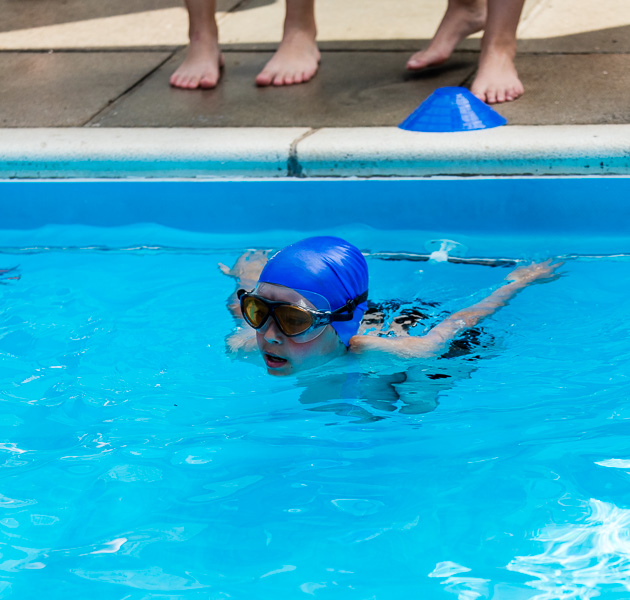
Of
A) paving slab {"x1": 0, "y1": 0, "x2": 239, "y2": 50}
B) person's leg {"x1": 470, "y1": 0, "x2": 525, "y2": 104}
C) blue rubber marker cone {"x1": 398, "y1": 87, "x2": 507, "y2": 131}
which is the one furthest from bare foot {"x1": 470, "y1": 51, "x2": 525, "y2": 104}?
paving slab {"x1": 0, "y1": 0, "x2": 239, "y2": 50}

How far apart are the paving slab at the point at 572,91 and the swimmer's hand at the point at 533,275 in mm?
854

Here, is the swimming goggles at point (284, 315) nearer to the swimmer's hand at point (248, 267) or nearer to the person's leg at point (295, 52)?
the swimmer's hand at point (248, 267)

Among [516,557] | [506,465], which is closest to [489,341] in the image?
[506,465]

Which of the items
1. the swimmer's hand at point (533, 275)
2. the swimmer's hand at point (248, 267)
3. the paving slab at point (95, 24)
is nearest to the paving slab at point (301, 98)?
the swimmer's hand at point (248, 267)

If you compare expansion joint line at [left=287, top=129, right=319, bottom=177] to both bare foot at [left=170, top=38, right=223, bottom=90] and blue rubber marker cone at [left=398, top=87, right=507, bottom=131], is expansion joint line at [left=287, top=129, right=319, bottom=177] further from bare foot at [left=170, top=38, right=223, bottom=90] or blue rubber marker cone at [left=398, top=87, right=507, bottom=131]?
bare foot at [left=170, top=38, right=223, bottom=90]

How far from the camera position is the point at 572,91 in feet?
16.5

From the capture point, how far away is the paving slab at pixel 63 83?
17.1 ft

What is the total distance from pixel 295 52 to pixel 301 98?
480 mm

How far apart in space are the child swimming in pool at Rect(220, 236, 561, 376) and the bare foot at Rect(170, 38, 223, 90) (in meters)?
2.42

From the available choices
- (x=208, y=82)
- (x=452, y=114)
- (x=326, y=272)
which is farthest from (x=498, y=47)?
(x=326, y=272)

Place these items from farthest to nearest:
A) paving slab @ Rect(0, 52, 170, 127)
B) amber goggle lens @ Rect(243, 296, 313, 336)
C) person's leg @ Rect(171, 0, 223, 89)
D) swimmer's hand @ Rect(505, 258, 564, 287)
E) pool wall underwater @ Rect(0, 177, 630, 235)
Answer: person's leg @ Rect(171, 0, 223, 89) → paving slab @ Rect(0, 52, 170, 127) → pool wall underwater @ Rect(0, 177, 630, 235) → swimmer's hand @ Rect(505, 258, 564, 287) → amber goggle lens @ Rect(243, 296, 313, 336)

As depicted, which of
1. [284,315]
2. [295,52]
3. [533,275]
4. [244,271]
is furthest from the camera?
[295,52]

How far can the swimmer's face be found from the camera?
125 inches

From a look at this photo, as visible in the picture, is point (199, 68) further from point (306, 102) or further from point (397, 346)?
point (397, 346)
